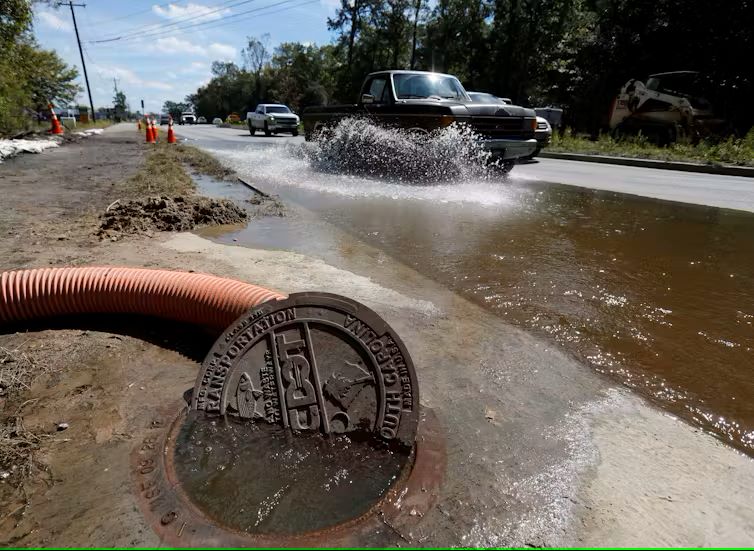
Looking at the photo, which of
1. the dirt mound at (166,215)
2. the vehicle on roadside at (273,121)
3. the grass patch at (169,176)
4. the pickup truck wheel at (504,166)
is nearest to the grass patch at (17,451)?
the dirt mound at (166,215)

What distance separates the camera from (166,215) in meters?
5.09

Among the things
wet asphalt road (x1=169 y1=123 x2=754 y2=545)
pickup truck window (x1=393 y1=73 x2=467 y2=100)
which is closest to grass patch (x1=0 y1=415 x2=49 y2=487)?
wet asphalt road (x1=169 y1=123 x2=754 y2=545)

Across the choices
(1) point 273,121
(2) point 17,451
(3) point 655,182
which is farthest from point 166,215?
(1) point 273,121

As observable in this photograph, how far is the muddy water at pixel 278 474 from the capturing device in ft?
4.99

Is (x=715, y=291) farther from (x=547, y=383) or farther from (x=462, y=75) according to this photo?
(x=462, y=75)

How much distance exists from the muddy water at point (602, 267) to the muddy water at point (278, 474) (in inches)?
56.9

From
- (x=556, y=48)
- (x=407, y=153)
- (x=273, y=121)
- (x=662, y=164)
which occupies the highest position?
(x=556, y=48)

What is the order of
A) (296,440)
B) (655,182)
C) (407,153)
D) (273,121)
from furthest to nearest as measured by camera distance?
1. (273,121)
2. (655,182)
3. (407,153)
4. (296,440)

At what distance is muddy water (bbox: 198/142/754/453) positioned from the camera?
94.8 inches

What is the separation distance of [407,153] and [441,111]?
108 centimetres

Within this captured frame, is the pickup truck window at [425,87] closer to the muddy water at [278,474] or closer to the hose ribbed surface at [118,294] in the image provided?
the hose ribbed surface at [118,294]

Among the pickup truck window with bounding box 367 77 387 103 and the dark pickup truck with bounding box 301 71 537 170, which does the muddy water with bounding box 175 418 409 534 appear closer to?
the dark pickup truck with bounding box 301 71 537 170

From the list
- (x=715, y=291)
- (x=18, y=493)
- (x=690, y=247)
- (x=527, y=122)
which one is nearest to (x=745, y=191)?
(x=527, y=122)

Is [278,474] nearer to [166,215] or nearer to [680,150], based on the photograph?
[166,215]
